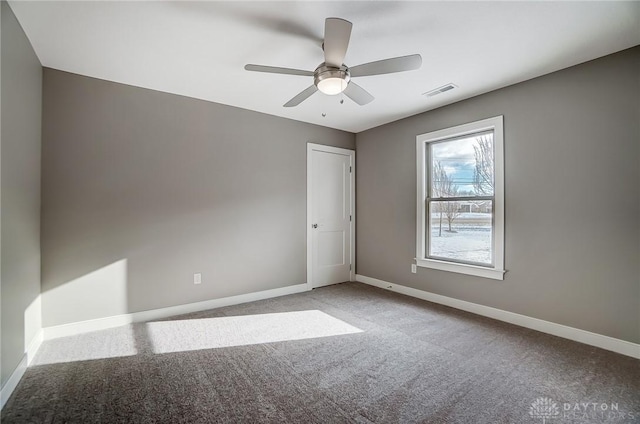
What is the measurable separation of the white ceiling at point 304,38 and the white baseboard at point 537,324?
2424 mm

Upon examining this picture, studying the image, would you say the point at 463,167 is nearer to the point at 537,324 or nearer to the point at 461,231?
the point at 461,231

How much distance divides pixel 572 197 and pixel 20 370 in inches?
183

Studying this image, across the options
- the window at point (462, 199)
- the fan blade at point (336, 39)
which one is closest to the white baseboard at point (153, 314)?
the window at point (462, 199)

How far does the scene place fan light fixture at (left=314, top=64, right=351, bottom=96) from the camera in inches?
87.7

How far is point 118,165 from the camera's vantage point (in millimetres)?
3154

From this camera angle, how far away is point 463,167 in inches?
146

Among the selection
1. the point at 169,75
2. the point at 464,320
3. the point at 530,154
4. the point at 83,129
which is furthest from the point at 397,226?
the point at 83,129

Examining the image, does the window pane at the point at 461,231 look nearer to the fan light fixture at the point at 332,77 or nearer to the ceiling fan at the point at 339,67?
the ceiling fan at the point at 339,67

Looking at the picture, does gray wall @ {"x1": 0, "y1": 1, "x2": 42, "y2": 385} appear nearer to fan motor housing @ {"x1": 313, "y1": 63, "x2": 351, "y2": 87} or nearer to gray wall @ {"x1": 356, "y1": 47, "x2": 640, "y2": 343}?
fan motor housing @ {"x1": 313, "y1": 63, "x2": 351, "y2": 87}

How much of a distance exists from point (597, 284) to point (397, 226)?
2255 mm

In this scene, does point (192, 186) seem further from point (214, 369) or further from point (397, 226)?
point (397, 226)

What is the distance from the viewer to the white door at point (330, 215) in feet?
15.1

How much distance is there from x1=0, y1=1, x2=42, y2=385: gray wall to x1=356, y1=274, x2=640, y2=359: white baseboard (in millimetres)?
4013

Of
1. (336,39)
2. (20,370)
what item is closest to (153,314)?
(20,370)
